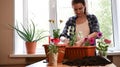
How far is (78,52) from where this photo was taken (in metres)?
1.44

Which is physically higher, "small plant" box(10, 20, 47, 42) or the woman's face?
the woman's face

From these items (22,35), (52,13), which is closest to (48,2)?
(52,13)

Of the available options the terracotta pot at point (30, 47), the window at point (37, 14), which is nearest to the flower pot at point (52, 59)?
the terracotta pot at point (30, 47)

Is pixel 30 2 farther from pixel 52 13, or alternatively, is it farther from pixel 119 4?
pixel 119 4

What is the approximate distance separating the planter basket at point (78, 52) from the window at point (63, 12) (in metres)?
1.55

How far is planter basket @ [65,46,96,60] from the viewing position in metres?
1.43

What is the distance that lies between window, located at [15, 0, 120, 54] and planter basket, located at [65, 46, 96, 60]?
155 centimetres

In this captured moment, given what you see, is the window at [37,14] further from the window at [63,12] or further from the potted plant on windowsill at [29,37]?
the potted plant on windowsill at [29,37]

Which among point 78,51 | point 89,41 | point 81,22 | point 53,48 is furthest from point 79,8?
point 53,48

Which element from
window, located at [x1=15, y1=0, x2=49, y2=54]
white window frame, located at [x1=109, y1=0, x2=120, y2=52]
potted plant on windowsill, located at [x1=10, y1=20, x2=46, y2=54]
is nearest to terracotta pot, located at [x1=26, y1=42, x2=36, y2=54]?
potted plant on windowsill, located at [x1=10, y1=20, x2=46, y2=54]

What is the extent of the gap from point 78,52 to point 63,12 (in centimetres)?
166

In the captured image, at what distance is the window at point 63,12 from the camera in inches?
118

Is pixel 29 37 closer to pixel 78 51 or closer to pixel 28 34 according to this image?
pixel 28 34

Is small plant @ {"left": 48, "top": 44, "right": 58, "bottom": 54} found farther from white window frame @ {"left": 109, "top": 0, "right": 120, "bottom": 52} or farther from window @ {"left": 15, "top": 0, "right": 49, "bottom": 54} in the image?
white window frame @ {"left": 109, "top": 0, "right": 120, "bottom": 52}
